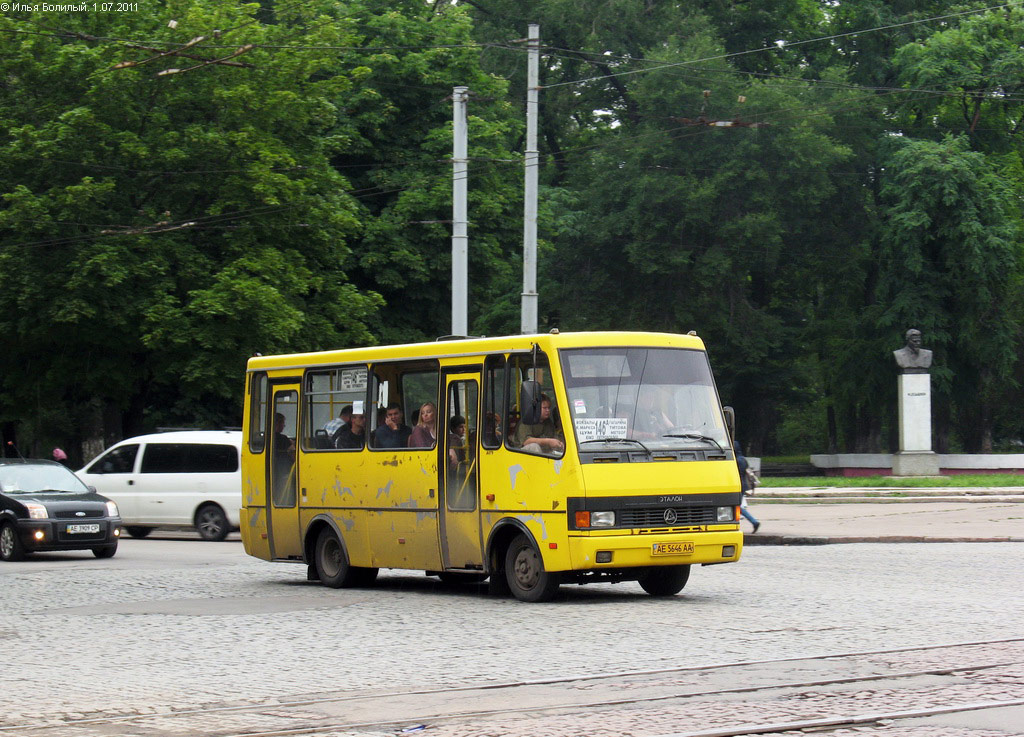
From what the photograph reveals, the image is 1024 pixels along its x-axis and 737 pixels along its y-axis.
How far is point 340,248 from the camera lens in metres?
37.6

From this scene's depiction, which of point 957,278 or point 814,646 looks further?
point 957,278

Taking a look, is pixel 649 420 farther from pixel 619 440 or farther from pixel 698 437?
pixel 698 437

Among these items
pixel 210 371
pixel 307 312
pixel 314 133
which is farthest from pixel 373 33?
pixel 210 371

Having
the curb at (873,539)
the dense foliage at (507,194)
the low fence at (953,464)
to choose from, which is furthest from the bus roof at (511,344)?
the low fence at (953,464)

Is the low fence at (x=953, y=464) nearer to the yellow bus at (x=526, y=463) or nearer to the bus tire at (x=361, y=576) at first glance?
the bus tire at (x=361, y=576)

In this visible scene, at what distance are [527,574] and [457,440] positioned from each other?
161cm

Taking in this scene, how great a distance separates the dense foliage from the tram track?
74.8 ft

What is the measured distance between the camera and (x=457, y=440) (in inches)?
600

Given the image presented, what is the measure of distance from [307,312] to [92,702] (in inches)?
1100

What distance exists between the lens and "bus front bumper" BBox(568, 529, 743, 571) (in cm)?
1364

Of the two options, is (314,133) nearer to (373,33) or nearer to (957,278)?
(373,33)

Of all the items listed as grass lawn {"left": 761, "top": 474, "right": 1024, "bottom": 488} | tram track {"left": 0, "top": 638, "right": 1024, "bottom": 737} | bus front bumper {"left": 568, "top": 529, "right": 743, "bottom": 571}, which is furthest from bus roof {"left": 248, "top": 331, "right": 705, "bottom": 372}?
grass lawn {"left": 761, "top": 474, "right": 1024, "bottom": 488}

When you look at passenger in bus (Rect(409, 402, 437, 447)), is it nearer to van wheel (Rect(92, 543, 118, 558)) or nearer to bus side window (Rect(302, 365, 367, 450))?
bus side window (Rect(302, 365, 367, 450))

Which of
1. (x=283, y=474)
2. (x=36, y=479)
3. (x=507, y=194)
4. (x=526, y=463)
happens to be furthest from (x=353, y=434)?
(x=507, y=194)
